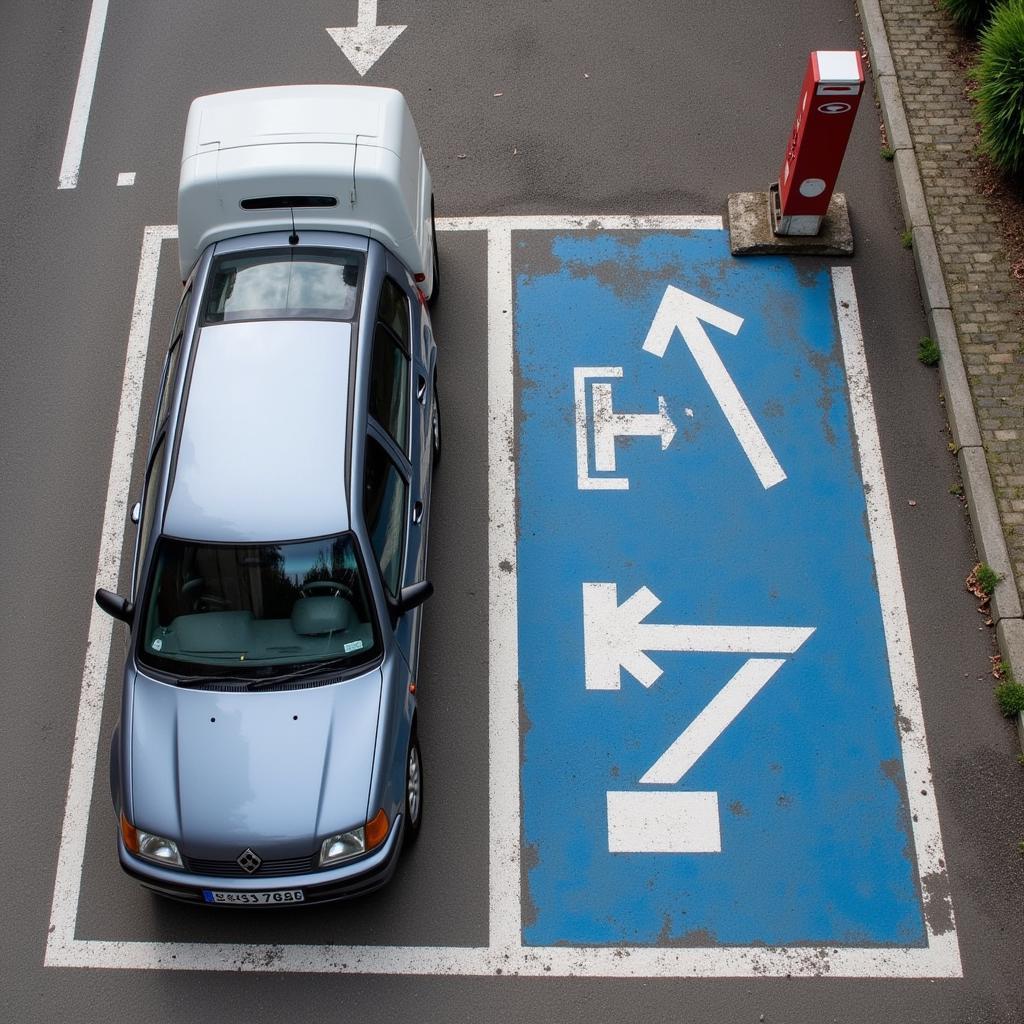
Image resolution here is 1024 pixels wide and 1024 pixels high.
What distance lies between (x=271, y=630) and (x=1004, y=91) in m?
7.83

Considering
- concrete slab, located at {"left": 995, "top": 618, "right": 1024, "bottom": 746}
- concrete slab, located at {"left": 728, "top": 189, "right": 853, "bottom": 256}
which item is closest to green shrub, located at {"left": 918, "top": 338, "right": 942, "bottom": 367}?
concrete slab, located at {"left": 728, "top": 189, "right": 853, "bottom": 256}

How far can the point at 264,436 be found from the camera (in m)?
7.01

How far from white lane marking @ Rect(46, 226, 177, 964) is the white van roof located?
1.26 metres

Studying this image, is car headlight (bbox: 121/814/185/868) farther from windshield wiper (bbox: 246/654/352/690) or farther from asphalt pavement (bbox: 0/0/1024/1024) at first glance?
windshield wiper (bbox: 246/654/352/690)

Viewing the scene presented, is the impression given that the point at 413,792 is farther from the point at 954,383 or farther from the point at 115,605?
the point at 954,383

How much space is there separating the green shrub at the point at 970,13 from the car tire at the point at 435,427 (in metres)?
6.70

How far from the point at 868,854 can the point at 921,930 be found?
0.55 meters

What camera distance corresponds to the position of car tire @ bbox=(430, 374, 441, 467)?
8320mm

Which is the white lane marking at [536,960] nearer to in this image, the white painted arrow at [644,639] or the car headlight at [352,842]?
the car headlight at [352,842]

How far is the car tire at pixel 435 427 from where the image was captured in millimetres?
8320

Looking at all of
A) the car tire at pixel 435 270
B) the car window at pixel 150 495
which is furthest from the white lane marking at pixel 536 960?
the car tire at pixel 435 270

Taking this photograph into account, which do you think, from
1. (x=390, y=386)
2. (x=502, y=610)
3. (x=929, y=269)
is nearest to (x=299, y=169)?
(x=390, y=386)

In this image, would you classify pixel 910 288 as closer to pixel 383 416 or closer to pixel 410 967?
pixel 383 416

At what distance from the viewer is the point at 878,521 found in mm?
8492
